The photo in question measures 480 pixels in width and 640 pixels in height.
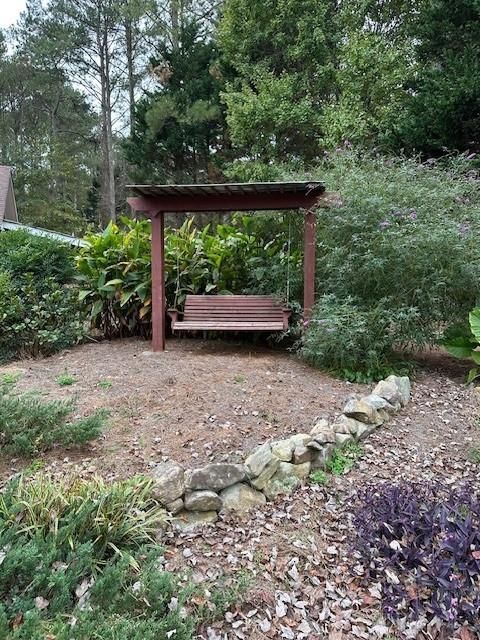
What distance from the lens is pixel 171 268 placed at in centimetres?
587

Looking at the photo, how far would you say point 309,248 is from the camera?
4.86 metres

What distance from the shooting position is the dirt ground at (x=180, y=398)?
2.64 meters

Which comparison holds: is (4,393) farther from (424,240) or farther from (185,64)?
(185,64)

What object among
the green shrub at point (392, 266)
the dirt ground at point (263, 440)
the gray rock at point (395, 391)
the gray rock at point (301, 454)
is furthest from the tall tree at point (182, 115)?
the gray rock at point (301, 454)

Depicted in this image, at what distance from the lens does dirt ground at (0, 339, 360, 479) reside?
2641mm

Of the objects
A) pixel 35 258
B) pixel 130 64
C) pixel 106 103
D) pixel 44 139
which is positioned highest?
pixel 130 64

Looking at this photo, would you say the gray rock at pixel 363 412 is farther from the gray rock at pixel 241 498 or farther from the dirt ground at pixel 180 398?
the gray rock at pixel 241 498

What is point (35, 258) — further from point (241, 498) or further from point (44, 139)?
point (44, 139)

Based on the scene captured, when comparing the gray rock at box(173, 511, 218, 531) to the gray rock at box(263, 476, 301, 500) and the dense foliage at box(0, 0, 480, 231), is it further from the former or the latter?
the dense foliage at box(0, 0, 480, 231)

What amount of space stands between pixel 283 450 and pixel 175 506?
28.5 inches

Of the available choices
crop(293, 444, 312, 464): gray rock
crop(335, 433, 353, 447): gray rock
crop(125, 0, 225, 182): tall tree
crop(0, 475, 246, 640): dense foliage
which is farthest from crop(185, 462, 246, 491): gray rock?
crop(125, 0, 225, 182): tall tree


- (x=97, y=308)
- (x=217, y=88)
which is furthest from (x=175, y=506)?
(x=217, y=88)

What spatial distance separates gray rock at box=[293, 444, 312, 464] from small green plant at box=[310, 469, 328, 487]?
0.27ft

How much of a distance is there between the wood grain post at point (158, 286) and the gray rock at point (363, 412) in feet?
8.21
